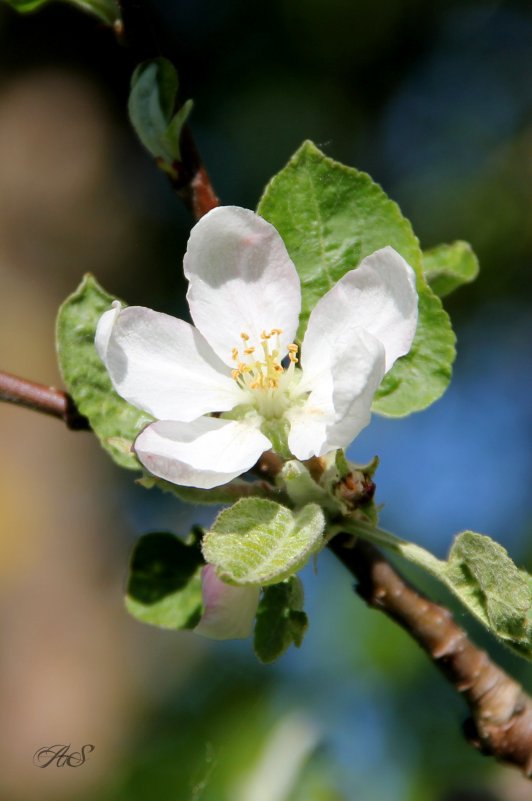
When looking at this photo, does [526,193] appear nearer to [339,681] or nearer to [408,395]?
[339,681]

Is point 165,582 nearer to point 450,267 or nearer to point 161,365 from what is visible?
point 161,365

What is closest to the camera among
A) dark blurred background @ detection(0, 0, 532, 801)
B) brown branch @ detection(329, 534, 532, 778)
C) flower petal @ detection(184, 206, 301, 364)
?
flower petal @ detection(184, 206, 301, 364)

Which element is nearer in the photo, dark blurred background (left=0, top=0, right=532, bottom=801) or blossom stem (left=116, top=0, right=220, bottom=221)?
blossom stem (left=116, top=0, right=220, bottom=221)

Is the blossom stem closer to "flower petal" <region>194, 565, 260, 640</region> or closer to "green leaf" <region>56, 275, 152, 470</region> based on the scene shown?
"green leaf" <region>56, 275, 152, 470</region>

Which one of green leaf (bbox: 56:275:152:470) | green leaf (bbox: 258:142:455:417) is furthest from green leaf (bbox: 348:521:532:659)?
green leaf (bbox: 56:275:152:470)

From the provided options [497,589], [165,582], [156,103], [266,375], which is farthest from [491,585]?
[156,103]

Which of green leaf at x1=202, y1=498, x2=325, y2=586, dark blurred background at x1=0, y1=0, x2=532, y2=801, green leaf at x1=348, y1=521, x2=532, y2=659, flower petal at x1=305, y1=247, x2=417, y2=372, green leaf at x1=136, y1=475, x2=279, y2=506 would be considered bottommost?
dark blurred background at x1=0, y1=0, x2=532, y2=801

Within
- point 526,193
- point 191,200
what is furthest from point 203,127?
point 191,200
